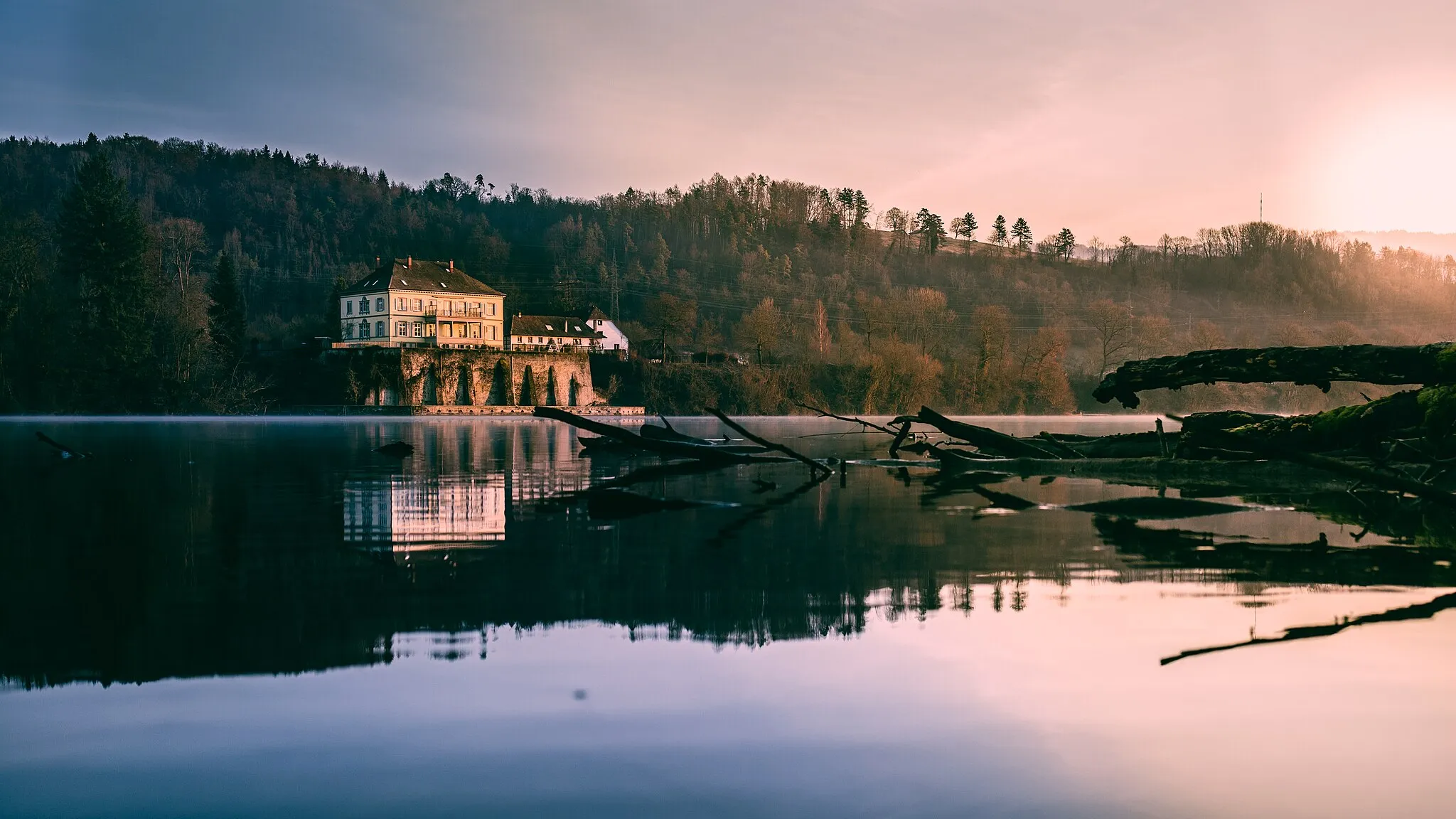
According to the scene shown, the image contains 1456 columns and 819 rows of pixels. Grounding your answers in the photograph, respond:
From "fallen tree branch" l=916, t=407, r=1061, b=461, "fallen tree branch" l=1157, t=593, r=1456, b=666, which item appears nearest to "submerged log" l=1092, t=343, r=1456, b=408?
"fallen tree branch" l=1157, t=593, r=1456, b=666

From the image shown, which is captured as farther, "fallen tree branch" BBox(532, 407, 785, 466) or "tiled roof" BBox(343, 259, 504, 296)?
"tiled roof" BBox(343, 259, 504, 296)

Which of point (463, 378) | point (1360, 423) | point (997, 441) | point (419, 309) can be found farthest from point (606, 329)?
point (1360, 423)

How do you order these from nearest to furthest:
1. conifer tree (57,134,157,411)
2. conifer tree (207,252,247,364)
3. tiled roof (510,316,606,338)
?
conifer tree (57,134,157,411), conifer tree (207,252,247,364), tiled roof (510,316,606,338)

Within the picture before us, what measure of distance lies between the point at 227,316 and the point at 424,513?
362 ft

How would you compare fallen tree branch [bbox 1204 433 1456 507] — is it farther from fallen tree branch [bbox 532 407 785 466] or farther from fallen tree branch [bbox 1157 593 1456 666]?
fallen tree branch [bbox 532 407 785 466]

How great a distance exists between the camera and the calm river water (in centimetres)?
386

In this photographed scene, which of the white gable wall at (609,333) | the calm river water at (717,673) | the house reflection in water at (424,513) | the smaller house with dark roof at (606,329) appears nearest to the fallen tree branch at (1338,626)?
the calm river water at (717,673)

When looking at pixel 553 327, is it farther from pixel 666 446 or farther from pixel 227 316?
pixel 666 446

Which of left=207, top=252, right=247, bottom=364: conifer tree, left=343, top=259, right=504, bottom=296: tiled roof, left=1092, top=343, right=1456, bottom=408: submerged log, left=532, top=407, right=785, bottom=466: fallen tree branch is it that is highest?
left=343, top=259, right=504, bottom=296: tiled roof

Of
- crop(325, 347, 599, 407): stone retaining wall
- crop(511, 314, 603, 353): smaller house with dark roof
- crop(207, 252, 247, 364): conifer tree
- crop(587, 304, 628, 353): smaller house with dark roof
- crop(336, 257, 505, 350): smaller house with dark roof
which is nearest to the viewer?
crop(207, 252, 247, 364): conifer tree

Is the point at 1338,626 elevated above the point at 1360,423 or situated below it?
below

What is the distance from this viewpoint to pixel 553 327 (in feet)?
473

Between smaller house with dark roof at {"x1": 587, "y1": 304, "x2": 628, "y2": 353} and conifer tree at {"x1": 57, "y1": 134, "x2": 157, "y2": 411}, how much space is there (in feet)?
201

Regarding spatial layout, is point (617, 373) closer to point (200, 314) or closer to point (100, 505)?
point (200, 314)
